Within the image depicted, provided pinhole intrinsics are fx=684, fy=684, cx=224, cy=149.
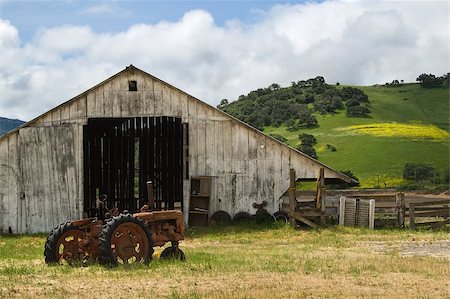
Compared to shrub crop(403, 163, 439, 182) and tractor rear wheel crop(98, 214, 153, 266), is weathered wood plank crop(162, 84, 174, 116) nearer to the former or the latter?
tractor rear wheel crop(98, 214, 153, 266)

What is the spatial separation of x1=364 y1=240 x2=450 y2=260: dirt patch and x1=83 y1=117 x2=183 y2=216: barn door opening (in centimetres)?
848

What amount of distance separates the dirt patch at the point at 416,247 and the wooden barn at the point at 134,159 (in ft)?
21.1

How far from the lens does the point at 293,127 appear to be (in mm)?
81938

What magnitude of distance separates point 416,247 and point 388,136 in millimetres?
57312

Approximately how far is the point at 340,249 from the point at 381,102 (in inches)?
3221

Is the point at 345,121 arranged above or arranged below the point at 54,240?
above

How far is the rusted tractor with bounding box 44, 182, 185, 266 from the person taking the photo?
13.4 meters

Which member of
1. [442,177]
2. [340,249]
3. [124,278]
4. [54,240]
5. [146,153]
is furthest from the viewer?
[442,177]

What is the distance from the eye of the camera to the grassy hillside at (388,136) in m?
63.0

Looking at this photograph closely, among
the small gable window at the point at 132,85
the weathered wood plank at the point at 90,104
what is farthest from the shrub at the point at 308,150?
the weathered wood plank at the point at 90,104

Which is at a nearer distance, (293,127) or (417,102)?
(293,127)

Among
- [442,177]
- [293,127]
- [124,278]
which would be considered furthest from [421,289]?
[293,127]

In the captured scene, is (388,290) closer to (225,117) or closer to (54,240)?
(54,240)

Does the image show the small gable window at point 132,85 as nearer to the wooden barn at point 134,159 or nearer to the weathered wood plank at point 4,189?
the wooden barn at point 134,159
